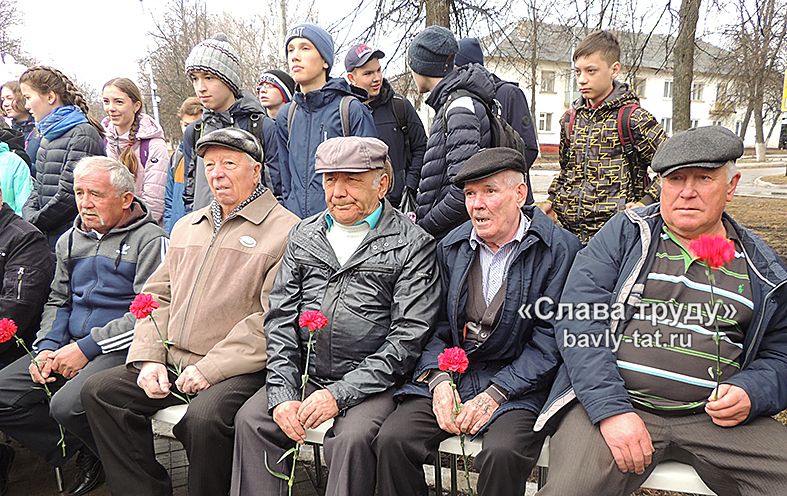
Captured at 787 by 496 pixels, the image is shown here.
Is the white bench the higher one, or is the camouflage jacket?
the camouflage jacket

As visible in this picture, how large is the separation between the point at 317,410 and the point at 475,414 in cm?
66

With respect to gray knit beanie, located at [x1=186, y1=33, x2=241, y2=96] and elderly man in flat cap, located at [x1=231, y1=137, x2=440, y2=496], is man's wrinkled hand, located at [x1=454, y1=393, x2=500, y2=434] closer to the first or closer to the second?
elderly man in flat cap, located at [x1=231, y1=137, x2=440, y2=496]

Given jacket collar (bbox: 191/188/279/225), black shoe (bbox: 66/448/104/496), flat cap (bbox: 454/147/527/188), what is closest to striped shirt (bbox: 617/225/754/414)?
flat cap (bbox: 454/147/527/188)

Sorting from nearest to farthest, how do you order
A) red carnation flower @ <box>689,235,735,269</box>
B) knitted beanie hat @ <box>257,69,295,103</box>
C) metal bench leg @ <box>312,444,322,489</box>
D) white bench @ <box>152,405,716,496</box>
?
red carnation flower @ <box>689,235,735,269</box> → white bench @ <box>152,405,716,496</box> → metal bench leg @ <box>312,444,322,489</box> → knitted beanie hat @ <box>257,69,295,103</box>

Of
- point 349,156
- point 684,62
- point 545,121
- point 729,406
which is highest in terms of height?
point 545,121

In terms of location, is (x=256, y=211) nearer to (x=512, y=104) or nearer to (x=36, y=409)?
(x=36, y=409)

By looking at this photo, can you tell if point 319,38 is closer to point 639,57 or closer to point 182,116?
point 182,116

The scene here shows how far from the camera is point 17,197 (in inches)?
183

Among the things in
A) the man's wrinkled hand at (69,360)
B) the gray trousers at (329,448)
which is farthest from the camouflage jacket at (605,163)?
the man's wrinkled hand at (69,360)

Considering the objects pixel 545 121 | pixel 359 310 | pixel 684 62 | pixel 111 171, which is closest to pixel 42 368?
pixel 111 171

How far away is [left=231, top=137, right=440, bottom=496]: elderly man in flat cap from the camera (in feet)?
8.20

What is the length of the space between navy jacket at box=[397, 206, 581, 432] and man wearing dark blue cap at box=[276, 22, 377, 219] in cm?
126

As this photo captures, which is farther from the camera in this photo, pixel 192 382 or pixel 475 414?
pixel 192 382

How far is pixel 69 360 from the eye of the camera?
316 centimetres
